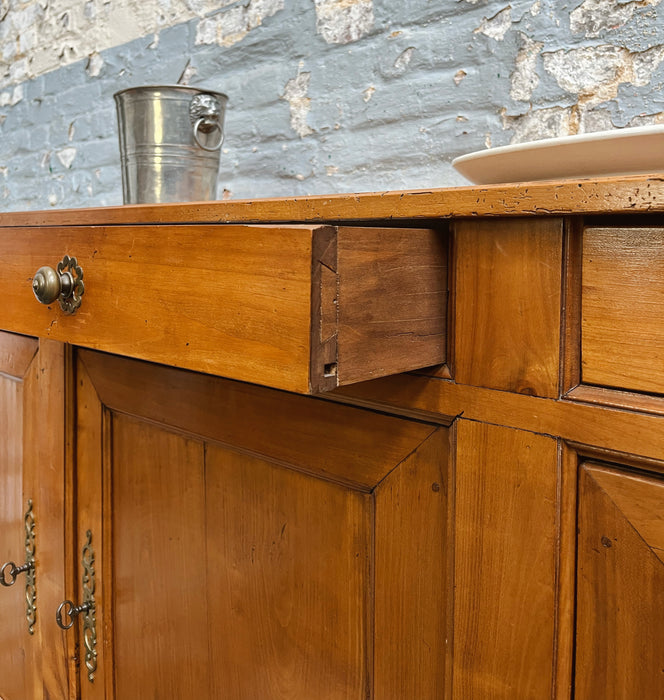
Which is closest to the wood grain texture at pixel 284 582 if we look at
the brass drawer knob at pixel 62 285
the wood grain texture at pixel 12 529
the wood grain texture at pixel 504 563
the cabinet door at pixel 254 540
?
the cabinet door at pixel 254 540

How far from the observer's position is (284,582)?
674 millimetres

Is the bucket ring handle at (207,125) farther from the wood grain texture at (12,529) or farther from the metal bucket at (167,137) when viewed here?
the wood grain texture at (12,529)

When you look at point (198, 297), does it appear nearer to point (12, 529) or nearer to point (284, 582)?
point (284, 582)

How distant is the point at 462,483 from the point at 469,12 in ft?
2.59

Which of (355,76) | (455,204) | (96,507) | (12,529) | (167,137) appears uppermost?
(355,76)

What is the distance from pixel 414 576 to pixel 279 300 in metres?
0.27

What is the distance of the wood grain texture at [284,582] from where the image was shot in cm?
62

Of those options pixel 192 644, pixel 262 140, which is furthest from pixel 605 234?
pixel 262 140

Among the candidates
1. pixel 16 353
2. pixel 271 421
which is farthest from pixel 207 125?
pixel 271 421

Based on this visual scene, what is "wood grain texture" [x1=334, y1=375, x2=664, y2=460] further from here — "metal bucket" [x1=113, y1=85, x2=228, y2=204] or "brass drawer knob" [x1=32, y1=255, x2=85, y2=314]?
"metal bucket" [x1=113, y1=85, x2=228, y2=204]

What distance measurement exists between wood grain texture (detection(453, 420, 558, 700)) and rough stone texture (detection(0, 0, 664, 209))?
1.90 ft

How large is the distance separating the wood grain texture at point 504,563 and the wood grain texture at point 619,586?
0.02m

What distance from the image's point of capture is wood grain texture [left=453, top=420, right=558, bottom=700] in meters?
0.48

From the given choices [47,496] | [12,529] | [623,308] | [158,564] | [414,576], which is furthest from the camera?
[12,529]
